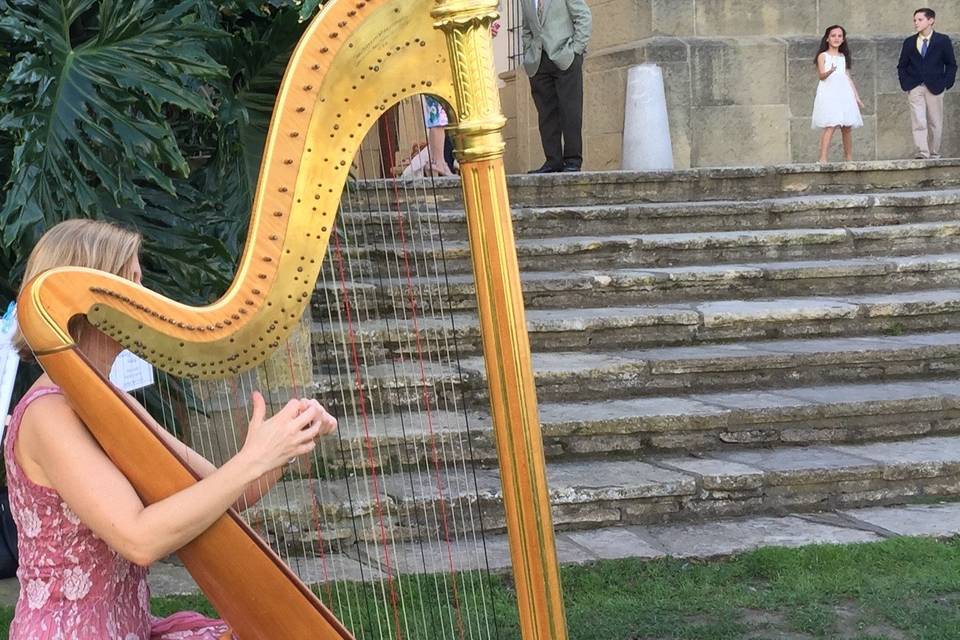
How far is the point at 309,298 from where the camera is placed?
201 centimetres

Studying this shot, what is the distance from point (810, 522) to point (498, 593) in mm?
1557

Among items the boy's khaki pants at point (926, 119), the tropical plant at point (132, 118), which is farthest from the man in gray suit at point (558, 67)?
the tropical plant at point (132, 118)

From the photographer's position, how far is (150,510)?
1855 millimetres

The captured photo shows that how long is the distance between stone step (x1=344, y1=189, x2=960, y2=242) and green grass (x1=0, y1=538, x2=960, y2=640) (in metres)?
3.60

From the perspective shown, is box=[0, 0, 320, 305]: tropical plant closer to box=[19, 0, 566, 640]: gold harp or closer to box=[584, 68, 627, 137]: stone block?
box=[19, 0, 566, 640]: gold harp

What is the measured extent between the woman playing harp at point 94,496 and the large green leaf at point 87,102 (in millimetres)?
2012

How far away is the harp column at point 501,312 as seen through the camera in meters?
1.92

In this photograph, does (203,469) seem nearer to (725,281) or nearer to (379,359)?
(379,359)

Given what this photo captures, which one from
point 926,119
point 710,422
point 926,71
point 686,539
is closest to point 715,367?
point 710,422

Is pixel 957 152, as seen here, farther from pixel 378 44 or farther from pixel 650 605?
pixel 378 44

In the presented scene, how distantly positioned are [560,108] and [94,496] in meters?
7.85

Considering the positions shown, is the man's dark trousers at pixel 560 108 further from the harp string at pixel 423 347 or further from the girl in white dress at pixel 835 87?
the harp string at pixel 423 347

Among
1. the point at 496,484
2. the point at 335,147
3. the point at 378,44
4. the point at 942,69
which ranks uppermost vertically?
the point at 942,69

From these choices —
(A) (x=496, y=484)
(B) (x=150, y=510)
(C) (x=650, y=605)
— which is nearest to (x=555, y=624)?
(B) (x=150, y=510)
